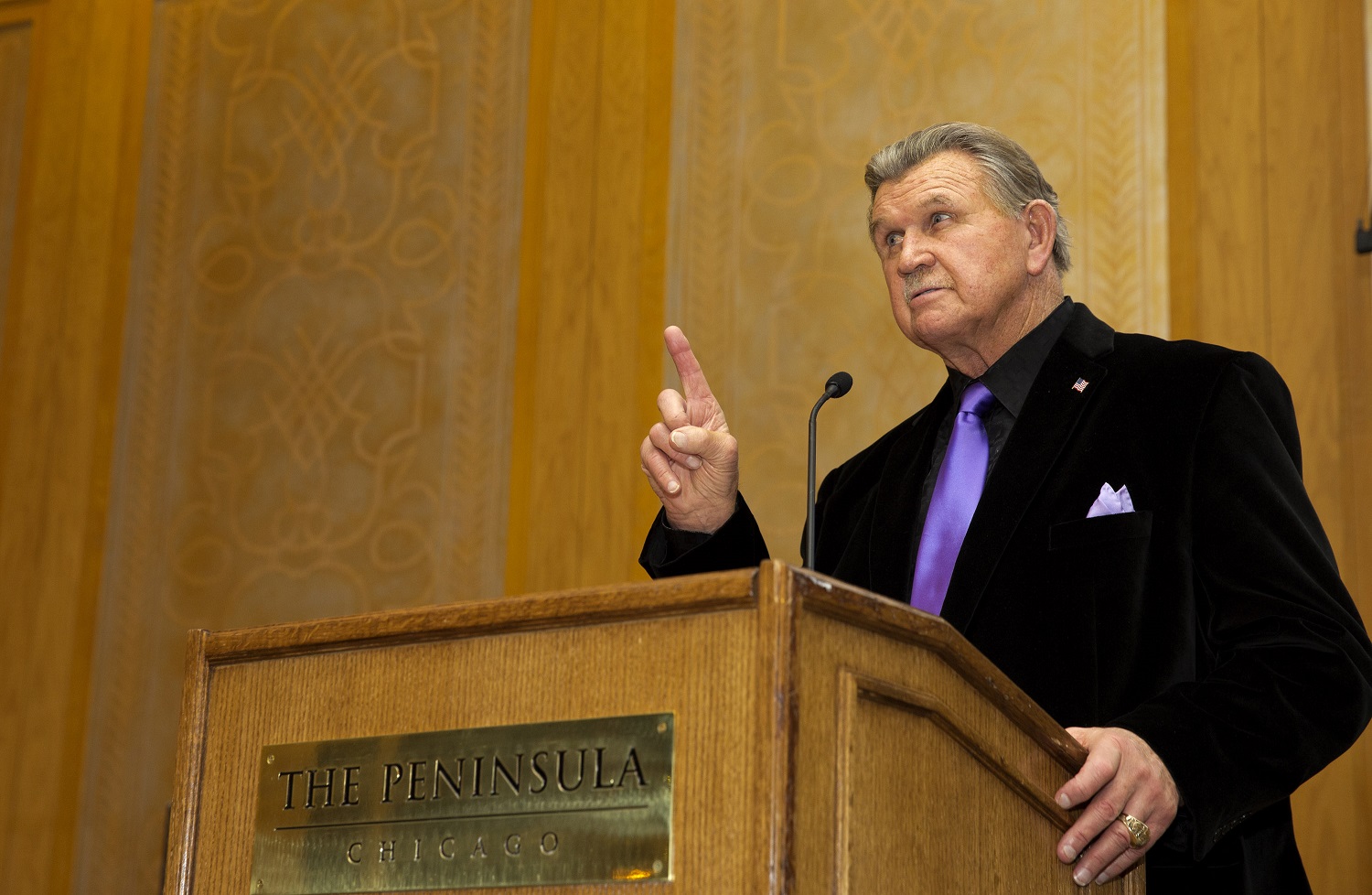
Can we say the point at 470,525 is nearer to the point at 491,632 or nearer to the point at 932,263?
the point at 932,263

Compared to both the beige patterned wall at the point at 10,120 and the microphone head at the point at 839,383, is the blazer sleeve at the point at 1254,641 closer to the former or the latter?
the microphone head at the point at 839,383

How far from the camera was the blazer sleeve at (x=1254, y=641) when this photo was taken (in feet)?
5.15

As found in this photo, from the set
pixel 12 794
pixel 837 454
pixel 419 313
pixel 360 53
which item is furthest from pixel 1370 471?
pixel 12 794

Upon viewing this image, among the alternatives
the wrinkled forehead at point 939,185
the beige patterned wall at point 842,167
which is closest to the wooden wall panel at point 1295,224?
the beige patterned wall at point 842,167

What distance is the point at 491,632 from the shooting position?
1.30 m

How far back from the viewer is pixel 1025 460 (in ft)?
6.39

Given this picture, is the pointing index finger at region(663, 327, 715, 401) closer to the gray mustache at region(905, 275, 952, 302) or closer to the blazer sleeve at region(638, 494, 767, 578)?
the blazer sleeve at region(638, 494, 767, 578)

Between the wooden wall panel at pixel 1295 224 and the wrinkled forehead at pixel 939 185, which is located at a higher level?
the wooden wall panel at pixel 1295 224

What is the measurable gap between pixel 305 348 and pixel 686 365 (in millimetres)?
2838

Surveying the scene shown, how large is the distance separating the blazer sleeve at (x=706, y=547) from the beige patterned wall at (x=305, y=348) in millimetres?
2083

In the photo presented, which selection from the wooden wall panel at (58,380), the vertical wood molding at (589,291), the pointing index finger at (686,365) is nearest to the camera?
the pointing index finger at (686,365)

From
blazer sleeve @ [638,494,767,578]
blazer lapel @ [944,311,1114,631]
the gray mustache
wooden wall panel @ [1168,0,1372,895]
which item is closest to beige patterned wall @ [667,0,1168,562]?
wooden wall panel @ [1168,0,1372,895]

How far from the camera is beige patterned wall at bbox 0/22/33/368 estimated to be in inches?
189

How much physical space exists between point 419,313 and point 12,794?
1.68m
